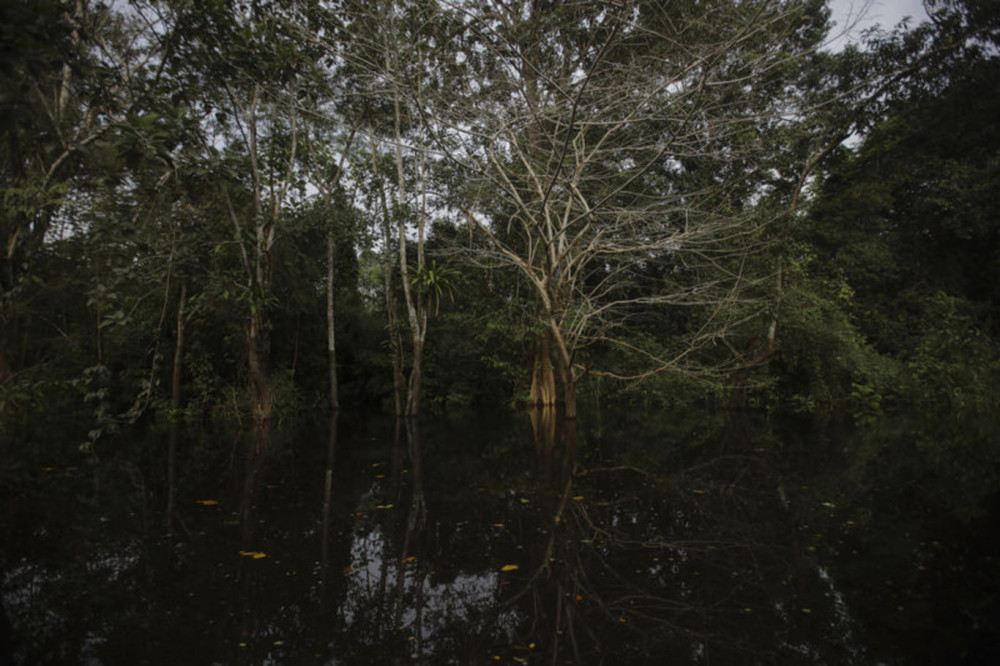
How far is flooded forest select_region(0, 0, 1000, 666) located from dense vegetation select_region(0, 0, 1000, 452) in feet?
0.44

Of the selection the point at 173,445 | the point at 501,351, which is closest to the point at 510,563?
the point at 173,445

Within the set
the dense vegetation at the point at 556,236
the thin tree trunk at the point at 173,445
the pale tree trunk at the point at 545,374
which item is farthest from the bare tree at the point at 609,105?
the thin tree trunk at the point at 173,445

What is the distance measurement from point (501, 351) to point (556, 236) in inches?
392

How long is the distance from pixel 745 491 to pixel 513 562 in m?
2.92

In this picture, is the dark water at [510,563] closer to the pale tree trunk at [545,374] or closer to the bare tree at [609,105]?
the bare tree at [609,105]

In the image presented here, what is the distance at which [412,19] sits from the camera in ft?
22.9

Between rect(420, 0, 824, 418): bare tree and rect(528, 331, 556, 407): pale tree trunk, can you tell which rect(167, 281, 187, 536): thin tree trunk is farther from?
rect(528, 331, 556, 407): pale tree trunk

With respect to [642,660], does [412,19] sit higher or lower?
higher

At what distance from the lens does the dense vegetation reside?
7.98 m

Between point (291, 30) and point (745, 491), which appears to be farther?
point (291, 30)

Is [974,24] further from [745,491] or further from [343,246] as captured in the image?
[343,246]

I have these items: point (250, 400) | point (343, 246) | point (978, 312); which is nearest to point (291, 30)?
point (250, 400)

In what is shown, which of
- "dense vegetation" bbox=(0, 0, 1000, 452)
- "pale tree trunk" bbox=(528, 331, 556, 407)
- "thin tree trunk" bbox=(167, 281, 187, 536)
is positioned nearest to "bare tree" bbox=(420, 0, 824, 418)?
"dense vegetation" bbox=(0, 0, 1000, 452)

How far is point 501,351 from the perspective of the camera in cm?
1798
